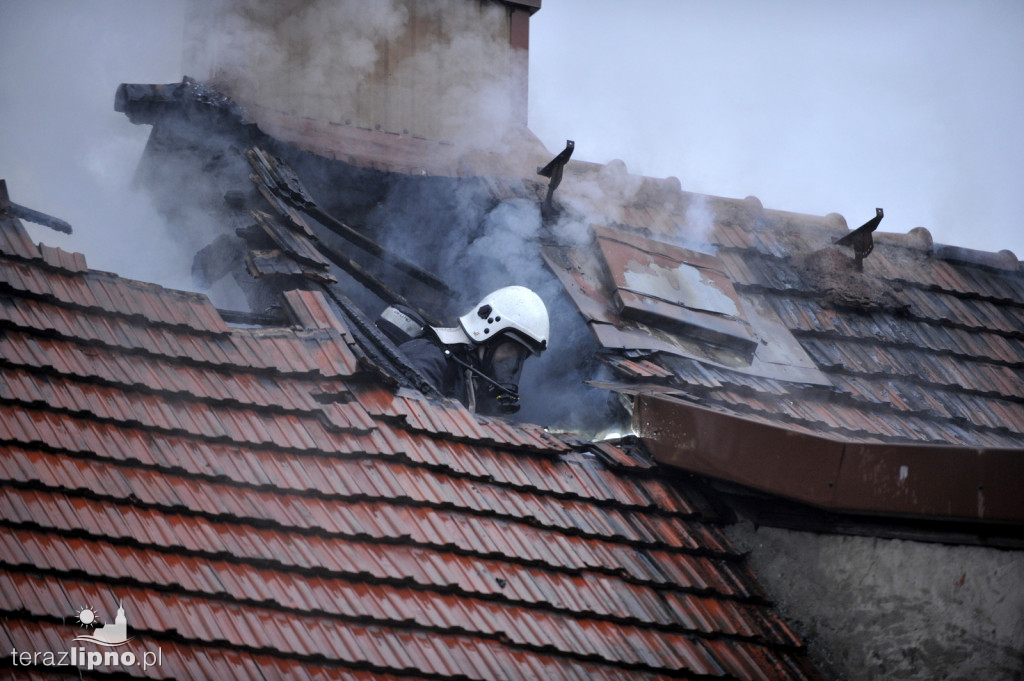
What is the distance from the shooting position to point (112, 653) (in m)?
3.56

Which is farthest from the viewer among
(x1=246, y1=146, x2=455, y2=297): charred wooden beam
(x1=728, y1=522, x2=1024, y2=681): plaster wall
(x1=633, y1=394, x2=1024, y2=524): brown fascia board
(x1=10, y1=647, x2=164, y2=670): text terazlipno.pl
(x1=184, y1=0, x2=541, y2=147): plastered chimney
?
(x1=184, y1=0, x2=541, y2=147): plastered chimney

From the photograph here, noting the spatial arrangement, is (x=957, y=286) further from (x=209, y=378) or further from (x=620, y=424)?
(x=209, y=378)

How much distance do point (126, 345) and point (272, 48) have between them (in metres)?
6.31

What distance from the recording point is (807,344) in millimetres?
7434

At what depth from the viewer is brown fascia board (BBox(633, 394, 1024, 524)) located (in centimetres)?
485

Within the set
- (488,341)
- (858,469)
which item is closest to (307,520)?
(858,469)

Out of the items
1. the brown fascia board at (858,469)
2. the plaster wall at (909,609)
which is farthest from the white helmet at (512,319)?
the plaster wall at (909,609)

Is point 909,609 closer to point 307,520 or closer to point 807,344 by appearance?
point 807,344

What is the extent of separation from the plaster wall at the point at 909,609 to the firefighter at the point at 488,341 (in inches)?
91.8

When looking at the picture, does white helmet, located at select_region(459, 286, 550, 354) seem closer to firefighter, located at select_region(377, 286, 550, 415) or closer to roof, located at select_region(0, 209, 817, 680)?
firefighter, located at select_region(377, 286, 550, 415)

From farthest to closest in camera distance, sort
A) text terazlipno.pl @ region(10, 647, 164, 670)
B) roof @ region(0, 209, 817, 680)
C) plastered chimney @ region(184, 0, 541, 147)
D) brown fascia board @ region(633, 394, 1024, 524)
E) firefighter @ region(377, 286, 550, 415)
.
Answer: plastered chimney @ region(184, 0, 541, 147) → firefighter @ region(377, 286, 550, 415) → brown fascia board @ region(633, 394, 1024, 524) → roof @ region(0, 209, 817, 680) → text terazlipno.pl @ region(10, 647, 164, 670)

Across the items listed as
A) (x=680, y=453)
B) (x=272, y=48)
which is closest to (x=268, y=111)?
(x=272, y=48)

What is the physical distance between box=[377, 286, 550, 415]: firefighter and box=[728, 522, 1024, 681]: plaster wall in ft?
7.65

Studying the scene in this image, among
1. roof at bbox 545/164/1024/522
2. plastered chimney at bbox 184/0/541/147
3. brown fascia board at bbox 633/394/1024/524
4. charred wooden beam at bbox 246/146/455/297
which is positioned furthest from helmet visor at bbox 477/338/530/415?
plastered chimney at bbox 184/0/541/147
